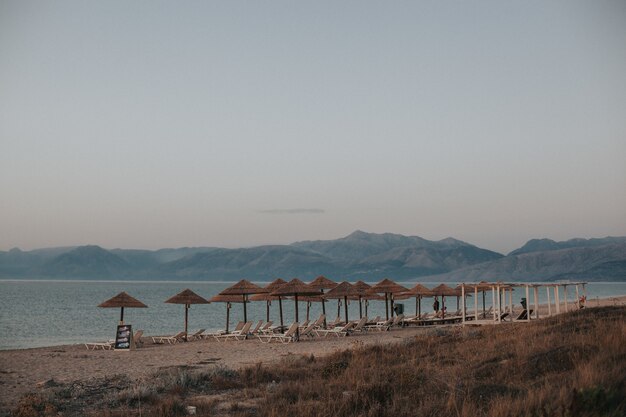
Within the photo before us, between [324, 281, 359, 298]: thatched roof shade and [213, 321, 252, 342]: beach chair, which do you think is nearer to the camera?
[213, 321, 252, 342]: beach chair

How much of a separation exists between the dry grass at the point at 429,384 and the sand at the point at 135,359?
250 cm

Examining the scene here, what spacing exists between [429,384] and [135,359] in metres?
10.4

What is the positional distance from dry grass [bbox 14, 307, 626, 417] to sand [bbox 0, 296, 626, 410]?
250 cm

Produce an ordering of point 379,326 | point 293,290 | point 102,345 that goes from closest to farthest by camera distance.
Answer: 1. point 102,345
2. point 293,290
3. point 379,326

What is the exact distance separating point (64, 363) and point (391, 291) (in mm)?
12950

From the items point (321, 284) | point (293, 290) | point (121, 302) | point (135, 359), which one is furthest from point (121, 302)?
point (321, 284)

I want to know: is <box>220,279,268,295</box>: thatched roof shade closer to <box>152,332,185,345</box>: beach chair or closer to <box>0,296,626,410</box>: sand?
<box>0,296,626,410</box>: sand

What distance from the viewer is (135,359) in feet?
53.5

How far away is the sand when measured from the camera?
1271cm

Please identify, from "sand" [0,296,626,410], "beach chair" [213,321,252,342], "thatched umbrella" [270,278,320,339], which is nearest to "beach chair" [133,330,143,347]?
"sand" [0,296,626,410]

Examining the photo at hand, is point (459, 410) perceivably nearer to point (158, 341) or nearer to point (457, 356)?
point (457, 356)

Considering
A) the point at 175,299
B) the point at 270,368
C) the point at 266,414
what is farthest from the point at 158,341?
the point at 266,414

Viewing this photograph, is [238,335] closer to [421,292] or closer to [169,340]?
[169,340]

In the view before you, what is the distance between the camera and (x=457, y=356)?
10992mm
